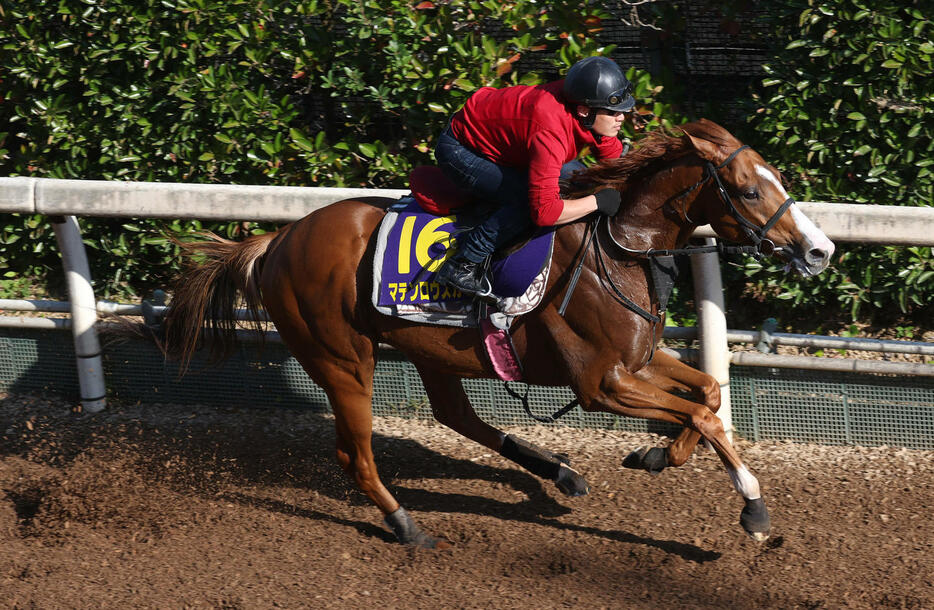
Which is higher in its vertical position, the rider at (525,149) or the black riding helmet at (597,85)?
the black riding helmet at (597,85)

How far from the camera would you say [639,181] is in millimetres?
4441


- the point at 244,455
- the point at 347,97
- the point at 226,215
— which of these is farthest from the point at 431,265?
the point at 347,97

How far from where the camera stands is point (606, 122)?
171 inches

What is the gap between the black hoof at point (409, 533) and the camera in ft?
15.6

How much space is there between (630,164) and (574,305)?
656mm

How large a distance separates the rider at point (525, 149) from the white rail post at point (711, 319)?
95cm

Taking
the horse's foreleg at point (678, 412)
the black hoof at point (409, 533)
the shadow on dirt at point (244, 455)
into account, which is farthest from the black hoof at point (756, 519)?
the black hoof at point (409, 533)

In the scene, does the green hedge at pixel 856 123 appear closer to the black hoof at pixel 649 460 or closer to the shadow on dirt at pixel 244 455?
the black hoof at pixel 649 460

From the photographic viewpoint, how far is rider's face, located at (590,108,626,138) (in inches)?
169

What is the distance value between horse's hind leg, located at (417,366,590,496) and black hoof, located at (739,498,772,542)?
97 cm

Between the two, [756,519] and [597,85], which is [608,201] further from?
[756,519]

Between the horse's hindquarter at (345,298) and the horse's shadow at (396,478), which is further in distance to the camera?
the horse's shadow at (396,478)

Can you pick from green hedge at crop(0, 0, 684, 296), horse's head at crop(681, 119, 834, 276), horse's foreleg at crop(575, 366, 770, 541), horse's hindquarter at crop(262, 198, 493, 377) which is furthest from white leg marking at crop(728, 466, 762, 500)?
green hedge at crop(0, 0, 684, 296)

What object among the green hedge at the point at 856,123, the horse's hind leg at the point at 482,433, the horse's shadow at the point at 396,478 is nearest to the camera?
the horse's shadow at the point at 396,478
